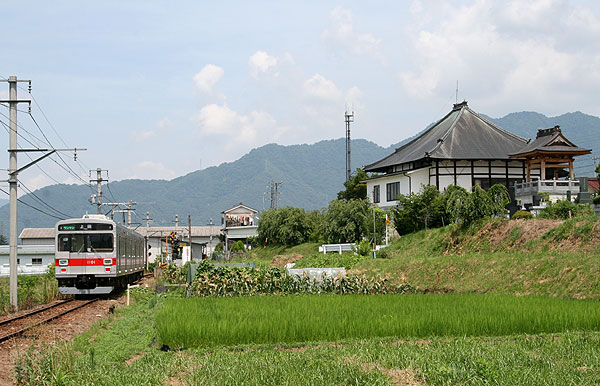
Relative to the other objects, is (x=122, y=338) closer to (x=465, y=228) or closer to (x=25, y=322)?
(x=25, y=322)

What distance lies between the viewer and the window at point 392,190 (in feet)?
153

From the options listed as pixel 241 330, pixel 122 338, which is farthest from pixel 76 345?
Answer: pixel 241 330

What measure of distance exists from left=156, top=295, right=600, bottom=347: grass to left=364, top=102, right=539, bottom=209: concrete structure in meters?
28.1

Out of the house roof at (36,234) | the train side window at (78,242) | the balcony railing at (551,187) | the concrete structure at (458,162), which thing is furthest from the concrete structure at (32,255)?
the balcony railing at (551,187)

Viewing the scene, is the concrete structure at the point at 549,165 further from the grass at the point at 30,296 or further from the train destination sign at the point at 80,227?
the grass at the point at 30,296

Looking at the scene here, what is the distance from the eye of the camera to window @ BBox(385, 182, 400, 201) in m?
46.7

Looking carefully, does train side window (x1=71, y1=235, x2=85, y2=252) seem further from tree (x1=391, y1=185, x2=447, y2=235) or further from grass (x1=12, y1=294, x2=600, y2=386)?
tree (x1=391, y1=185, x2=447, y2=235)

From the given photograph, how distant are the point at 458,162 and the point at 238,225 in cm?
6318

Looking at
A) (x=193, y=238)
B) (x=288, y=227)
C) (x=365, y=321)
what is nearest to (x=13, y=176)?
(x=365, y=321)

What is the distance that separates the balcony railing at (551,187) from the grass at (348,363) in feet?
90.8

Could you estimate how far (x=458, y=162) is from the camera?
43.5m

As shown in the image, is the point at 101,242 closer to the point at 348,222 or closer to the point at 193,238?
the point at 348,222

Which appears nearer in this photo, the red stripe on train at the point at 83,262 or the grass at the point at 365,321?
the grass at the point at 365,321

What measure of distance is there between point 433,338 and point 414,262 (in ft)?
51.5
